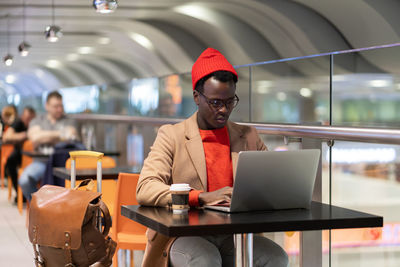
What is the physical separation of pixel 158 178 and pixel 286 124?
5.74ft

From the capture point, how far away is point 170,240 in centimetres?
288

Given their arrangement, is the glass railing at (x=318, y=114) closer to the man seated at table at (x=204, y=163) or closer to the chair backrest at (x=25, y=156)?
the man seated at table at (x=204, y=163)

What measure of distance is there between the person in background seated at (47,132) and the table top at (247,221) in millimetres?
5136

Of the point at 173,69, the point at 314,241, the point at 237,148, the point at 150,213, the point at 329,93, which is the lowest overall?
the point at 314,241

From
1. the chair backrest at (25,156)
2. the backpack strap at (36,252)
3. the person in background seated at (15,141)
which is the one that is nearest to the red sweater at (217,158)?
the backpack strap at (36,252)

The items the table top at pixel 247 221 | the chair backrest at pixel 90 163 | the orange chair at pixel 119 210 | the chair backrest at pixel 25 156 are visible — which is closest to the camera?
the table top at pixel 247 221

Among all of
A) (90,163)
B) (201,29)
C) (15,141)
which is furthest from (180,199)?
(201,29)

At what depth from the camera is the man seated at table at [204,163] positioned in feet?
9.35

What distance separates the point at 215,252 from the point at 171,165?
0.52 metres

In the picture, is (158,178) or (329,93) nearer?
(158,178)

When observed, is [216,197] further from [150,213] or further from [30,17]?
[30,17]

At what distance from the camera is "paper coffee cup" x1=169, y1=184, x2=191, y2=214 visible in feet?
8.85

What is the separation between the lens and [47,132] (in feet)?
25.8

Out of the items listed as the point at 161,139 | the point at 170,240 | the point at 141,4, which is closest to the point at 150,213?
the point at 170,240
